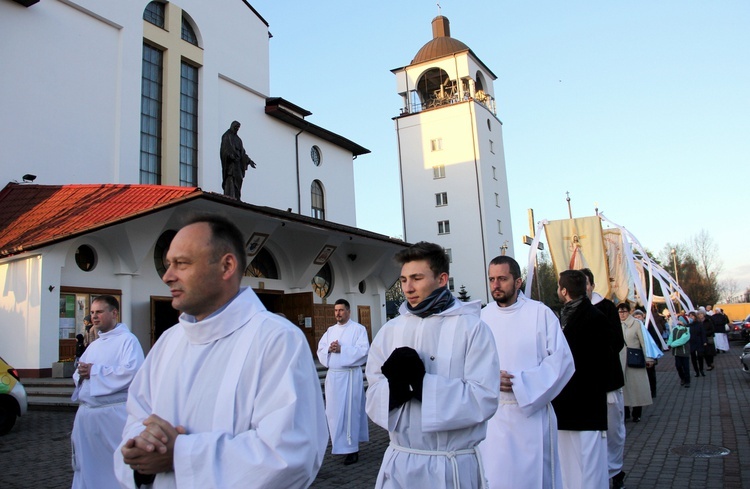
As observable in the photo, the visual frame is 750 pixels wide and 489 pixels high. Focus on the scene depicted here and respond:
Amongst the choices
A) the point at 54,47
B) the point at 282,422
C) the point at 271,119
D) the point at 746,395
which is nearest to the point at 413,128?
the point at 271,119

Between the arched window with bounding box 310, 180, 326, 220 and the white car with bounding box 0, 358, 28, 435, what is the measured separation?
20426mm

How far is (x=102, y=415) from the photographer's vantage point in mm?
5645

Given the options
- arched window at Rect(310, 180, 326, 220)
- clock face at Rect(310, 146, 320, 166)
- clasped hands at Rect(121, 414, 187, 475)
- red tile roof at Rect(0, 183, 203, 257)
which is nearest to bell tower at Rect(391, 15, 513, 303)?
arched window at Rect(310, 180, 326, 220)

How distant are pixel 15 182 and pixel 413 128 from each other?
3162 cm

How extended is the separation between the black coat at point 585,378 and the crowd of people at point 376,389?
0.5 inches

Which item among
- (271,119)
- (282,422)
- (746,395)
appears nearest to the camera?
(282,422)

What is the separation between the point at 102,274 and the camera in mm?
16500

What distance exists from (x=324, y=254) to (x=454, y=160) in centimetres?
2298

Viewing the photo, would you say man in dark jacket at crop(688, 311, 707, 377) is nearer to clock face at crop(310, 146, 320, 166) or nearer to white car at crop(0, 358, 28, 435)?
white car at crop(0, 358, 28, 435)

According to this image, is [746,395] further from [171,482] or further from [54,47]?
[54,47]

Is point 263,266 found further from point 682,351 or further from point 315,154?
point 682,351

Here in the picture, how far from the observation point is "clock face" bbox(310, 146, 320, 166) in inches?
1214

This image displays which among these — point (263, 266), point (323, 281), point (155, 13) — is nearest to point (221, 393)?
point (263, 266)

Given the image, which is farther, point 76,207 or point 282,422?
point 76,207
